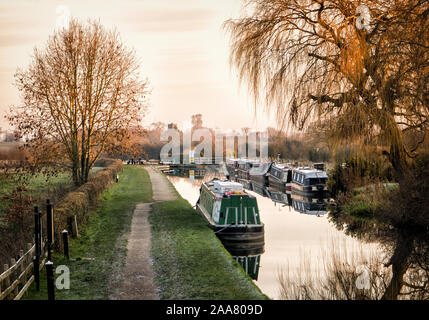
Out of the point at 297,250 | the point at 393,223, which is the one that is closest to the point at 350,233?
the point at 393,223

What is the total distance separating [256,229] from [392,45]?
27.1 feet

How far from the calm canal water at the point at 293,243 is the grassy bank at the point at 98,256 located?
12.7ft

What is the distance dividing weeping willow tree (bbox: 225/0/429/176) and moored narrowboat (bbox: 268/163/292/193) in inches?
1064

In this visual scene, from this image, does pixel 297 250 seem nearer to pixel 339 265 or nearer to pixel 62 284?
pixel 339 265

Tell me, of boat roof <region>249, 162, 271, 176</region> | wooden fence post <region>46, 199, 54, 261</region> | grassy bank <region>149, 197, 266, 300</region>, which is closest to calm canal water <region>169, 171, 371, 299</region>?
grassy bank <region>149, 197, 266, 300</region>

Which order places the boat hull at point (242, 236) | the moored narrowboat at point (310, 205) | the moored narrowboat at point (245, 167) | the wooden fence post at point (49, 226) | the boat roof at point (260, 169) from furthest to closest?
the moored narrowboat at point (245, 167), the boat roof at point (260, 169), the moored narrowboat at point (310, 205), the boat hull at point (242, 236), the wooden fence post at point (49, 226)

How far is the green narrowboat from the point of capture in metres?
17.5

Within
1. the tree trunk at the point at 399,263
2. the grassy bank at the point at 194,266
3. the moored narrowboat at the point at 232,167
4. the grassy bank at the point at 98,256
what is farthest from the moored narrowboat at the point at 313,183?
the moored narrowboat at the point at 232,167

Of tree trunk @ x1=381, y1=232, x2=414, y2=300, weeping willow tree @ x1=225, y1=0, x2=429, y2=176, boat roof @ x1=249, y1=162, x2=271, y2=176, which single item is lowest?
tree trunk @ x1=381, y1=232, x2=414, y2=300

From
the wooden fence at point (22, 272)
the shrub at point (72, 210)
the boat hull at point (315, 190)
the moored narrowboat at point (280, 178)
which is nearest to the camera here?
the wooden fence at point (22, 272)

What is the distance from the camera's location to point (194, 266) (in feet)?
39.9

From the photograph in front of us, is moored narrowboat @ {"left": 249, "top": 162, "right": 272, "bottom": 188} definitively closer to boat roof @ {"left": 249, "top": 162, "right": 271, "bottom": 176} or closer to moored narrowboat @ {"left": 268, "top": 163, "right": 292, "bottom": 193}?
boat roof @ {"left": 249, "top": 162, "right": 271, "bottom": 176}

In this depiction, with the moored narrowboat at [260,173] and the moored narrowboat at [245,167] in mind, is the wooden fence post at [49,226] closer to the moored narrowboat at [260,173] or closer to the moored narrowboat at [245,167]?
the moored narrowboat at [260,173]

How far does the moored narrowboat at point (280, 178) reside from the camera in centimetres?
4125
